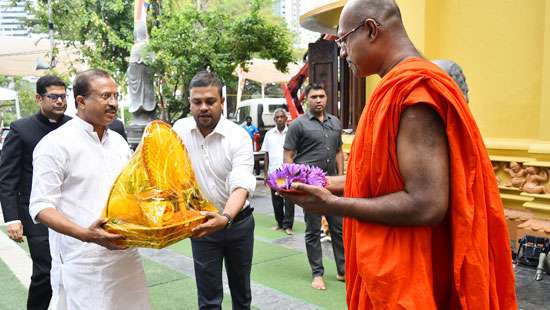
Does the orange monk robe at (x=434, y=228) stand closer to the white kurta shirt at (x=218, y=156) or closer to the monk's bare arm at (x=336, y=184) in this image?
the monk's bare arm at (x=336, y=184)

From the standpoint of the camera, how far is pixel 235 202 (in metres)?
2.71

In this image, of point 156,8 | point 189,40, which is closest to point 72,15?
Result: point 156,8

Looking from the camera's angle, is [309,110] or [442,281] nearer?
[442,281]

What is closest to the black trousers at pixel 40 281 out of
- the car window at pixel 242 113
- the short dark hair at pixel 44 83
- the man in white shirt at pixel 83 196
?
the man in white shirt at pixel 83 196

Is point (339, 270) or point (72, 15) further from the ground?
point (72, 15)

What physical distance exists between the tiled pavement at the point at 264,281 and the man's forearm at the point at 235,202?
5.56 ft

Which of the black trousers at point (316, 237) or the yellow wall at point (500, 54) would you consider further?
the yellow wall at point (500, 54)

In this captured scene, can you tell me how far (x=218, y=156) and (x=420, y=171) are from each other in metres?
1.70

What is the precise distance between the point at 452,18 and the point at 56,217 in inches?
201

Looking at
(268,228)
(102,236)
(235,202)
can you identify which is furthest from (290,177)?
(268,228)

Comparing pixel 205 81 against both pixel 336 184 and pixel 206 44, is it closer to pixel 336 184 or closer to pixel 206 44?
pixel 336 184

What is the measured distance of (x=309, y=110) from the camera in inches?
197

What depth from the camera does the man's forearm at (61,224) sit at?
2195 mm

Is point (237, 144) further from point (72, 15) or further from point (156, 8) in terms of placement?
point (72, 15)
